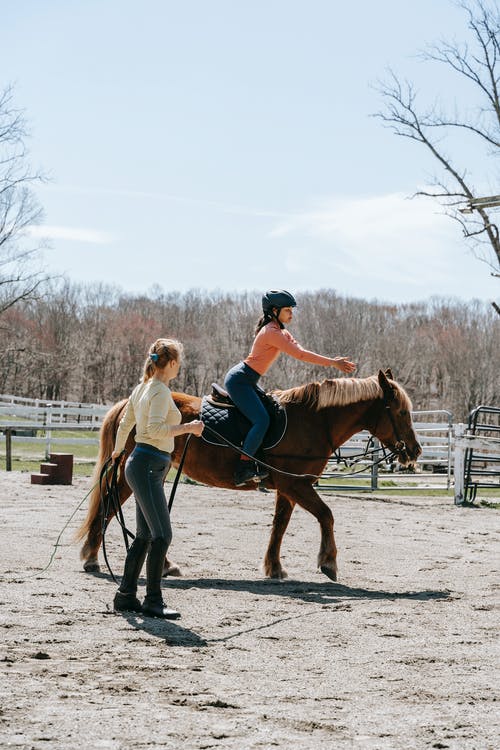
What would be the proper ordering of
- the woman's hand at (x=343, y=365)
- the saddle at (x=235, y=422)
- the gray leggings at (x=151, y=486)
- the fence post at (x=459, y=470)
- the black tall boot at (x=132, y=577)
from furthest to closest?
the fence post at (x=459, y=470) < the saddle at (x=235, y=422) < the woman's hand at (x=343, y=365) < the black tall boot at (x=132, y=577) < the gray leggings at (x=151, y=486)

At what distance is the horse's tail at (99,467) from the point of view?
26.8 ft

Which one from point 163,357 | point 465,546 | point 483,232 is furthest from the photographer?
point 483,232

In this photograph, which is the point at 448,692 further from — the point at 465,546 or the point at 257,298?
the point at 257,298


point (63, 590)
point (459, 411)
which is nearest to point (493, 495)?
point (63, 590)

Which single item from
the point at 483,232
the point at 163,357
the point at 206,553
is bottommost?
the point at 206,553

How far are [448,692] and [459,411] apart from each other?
58.4m

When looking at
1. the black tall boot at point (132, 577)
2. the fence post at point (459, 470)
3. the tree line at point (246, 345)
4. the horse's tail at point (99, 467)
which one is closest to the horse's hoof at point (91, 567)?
the horse's tail at point (99, 467)

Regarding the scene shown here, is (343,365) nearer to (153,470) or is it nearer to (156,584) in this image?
(153,470)

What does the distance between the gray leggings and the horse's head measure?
2987mm

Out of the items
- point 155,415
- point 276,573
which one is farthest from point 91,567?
point 155,415

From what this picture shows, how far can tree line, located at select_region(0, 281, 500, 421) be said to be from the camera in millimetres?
62562

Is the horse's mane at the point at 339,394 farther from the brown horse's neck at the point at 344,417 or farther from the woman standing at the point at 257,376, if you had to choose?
the woman standing at the point at 257,376

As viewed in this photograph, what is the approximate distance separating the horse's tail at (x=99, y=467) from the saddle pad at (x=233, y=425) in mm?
821

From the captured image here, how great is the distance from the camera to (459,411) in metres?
61.6
